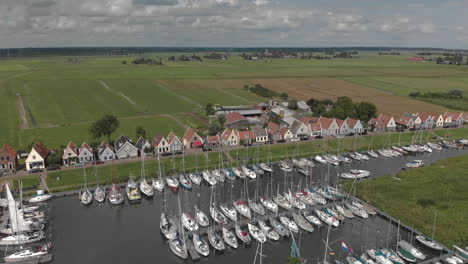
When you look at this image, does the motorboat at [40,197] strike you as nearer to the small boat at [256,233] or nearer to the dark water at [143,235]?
the dark water at [143,235]

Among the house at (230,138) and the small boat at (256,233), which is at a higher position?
the house at (230,138)

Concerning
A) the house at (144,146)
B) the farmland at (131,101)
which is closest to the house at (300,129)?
the farmland at (131,101)

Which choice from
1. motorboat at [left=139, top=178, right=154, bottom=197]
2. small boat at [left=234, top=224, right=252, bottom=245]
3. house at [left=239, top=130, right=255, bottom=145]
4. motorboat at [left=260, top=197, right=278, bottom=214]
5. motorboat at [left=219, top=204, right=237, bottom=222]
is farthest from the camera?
house at [left=239, top=130, right=255, bottom=145]

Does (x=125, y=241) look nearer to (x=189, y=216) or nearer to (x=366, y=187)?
(x=189, y=216)

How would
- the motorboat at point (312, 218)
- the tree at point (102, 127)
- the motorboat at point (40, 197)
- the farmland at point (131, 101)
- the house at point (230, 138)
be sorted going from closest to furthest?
1. the motorboat at point (312, 218)
2. the motorboat at point (40, 197)
3. the tree at point (102, 127)
4. the house at point (230, 138)
5. the farmland at point (131, 101)

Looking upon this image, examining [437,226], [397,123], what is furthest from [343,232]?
[397,123]

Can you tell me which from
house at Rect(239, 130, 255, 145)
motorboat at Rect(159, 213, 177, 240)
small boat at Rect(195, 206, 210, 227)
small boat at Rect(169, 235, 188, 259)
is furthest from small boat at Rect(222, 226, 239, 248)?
house at Rect(239, 130, 255, 145)

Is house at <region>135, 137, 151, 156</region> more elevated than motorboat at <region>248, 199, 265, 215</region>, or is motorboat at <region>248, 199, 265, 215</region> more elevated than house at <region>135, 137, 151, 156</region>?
house at <region>135, 137, 151, 156</region>

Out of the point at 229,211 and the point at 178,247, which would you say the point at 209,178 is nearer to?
the point at 229,211

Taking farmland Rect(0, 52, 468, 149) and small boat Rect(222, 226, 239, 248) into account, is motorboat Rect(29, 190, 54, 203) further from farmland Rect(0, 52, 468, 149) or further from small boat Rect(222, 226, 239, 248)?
small boat Rect(222, 226, 239, 248)
